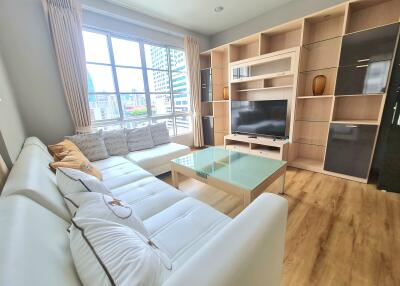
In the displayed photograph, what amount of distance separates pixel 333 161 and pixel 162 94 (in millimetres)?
3294

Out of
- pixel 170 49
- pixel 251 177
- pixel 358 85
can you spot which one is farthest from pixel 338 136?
pixel 170 49

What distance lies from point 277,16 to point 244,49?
0.77 m

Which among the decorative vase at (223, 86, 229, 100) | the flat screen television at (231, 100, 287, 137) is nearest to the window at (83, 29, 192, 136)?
the decorative vase at (223, 86, 229, 100)

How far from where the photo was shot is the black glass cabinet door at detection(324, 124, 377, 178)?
7.12 feet

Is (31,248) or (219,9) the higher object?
(219,9)

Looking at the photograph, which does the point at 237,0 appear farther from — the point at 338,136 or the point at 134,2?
the point at 338,136

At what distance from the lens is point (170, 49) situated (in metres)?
3.70

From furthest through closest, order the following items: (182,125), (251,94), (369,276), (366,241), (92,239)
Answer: (182,125) < (251,94) < (366,241) < (369,276) < (92,239)

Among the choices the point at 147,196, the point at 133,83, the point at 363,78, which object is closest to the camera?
the point at 147,196

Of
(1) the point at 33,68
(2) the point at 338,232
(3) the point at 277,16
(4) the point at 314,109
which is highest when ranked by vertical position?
(3) the point at 277,16

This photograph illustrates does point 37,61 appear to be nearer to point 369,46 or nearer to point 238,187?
point 238,187

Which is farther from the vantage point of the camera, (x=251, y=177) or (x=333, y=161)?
(x=333, y=161)

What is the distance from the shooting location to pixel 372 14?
2.22m

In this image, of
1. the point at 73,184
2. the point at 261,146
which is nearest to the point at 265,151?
the point at 261,146
